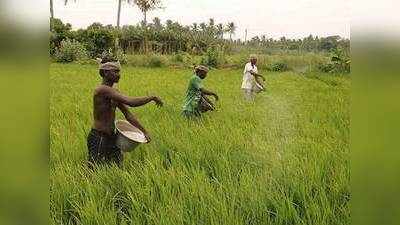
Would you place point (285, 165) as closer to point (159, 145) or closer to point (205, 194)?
point (205, 194)

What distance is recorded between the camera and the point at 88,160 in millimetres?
2869

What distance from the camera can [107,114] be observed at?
278 cm

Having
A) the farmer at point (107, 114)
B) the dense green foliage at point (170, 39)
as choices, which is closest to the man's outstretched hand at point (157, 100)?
the farmer at point (107, 114)

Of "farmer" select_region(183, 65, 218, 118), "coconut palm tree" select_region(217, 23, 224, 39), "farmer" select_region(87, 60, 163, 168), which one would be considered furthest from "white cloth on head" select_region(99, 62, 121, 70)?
"coconut palm tree" select_region(217, 23, 224, 39)

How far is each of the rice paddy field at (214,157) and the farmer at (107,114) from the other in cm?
6

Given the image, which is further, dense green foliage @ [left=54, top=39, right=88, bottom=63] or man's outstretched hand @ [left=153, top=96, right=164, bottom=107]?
dense green foliage @ [left=54, top=39, right=88, bottom=63]

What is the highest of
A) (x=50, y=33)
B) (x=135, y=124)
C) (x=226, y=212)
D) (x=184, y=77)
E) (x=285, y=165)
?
(x=50, y=33)

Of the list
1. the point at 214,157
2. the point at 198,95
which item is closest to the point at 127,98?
the point at 198,95

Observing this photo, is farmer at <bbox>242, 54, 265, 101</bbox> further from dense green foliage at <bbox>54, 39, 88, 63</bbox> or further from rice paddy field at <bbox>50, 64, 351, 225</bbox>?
dense green foliage at <bbox>54, 39, 88, 63</bbox>

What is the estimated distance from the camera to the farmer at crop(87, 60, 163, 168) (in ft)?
8.86

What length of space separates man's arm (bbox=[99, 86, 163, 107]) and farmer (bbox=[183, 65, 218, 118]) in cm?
16

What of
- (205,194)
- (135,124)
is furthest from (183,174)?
(135,124)
